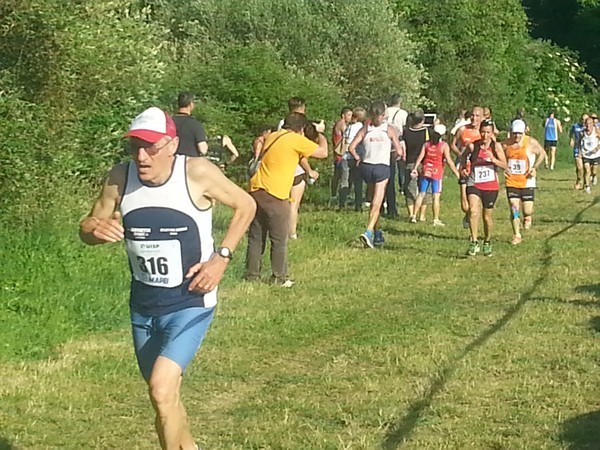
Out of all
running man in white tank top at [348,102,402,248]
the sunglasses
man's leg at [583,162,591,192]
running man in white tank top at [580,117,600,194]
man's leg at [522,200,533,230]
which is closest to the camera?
the sunglasses

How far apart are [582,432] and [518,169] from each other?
9.88 metres

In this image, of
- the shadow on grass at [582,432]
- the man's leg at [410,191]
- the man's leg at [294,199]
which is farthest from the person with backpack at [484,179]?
the shadow on grass at [582,432]

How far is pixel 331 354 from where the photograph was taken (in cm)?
933

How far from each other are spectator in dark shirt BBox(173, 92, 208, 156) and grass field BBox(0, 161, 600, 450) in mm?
1438

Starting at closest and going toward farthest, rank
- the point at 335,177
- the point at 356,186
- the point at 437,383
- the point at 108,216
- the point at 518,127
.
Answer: the point at 108,216 → the point at 437,383 → the point at 518,127 → the point at 356,186 → the point at 335,177

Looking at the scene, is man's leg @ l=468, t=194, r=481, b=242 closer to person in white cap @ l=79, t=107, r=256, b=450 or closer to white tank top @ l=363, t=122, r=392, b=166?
white tank top @ l=363, t=122, r=392, b=166

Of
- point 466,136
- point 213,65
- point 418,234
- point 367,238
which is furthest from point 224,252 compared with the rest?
point 213,65

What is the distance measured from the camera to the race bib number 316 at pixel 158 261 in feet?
18.8

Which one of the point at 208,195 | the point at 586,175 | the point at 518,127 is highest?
the point at 208,195

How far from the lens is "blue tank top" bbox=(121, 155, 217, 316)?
5.71 meters

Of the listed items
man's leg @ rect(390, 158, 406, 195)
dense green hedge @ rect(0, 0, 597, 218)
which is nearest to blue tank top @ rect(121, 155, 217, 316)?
Result: dense green hedge @ rect(0, 0, 597, 218)

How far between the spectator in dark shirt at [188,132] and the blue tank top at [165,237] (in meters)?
7.06

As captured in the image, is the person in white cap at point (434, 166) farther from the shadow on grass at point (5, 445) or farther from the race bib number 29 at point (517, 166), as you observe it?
the shadow on grass at point (5, 445)

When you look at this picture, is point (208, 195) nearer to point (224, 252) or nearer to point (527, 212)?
point (224, 252)
